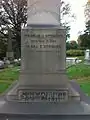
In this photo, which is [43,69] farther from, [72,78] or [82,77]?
[82,77]

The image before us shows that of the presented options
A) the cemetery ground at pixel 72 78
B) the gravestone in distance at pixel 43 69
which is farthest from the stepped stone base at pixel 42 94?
the cemetery ground at pixel 72 78

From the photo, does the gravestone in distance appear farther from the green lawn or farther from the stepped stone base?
the green lawn

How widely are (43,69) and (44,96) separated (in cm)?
64

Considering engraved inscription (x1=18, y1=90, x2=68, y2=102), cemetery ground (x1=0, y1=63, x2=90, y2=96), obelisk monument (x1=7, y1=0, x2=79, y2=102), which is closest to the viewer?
engraved inscription (x1=18, y1=90, x2=68, y2=102)

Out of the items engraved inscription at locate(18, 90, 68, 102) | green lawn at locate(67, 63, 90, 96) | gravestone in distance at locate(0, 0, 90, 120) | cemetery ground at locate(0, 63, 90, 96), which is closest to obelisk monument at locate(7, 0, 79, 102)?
gravestone in distance at locate(0, 0, 90, 120)

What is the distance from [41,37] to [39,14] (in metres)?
0.59

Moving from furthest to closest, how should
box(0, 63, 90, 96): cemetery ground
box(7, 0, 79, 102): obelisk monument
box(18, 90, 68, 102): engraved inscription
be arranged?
1. box(0, 63, 90, 96): cemetery ground
2. box(7, 0, 79, 102): obelisk monument
3. box(18, 90, 68, 102): engraved inscription

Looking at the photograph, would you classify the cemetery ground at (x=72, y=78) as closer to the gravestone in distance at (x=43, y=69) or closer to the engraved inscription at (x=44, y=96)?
the gravestone in distance at (x=43, y=69)

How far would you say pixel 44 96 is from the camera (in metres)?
7.50

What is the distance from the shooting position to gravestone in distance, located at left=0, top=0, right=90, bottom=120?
24.6 feet

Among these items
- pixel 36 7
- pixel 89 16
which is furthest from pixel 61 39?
pixel 89 16

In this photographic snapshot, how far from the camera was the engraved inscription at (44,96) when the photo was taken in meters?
7.47

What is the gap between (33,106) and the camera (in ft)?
23.6

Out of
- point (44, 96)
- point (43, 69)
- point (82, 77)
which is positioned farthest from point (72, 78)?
point (44, 96)
